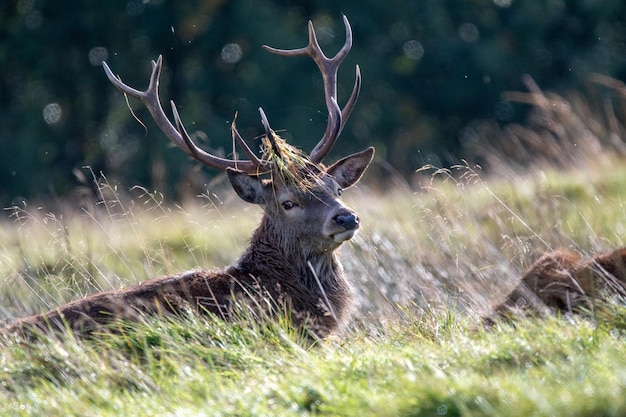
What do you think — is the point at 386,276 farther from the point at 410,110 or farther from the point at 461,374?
the point at 410,110

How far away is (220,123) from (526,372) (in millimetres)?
19936

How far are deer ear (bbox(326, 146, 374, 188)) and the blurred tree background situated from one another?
1714cm

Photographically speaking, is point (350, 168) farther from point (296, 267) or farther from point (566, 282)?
point (566, 282)

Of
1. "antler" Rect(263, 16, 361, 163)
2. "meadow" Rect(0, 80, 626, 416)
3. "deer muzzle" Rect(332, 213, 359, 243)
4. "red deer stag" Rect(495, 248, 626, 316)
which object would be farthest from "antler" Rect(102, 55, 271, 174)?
"red deer stag" Rect(495, 248, 626, 316)

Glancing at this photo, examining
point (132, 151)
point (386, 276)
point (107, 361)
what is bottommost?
point (132, 151)

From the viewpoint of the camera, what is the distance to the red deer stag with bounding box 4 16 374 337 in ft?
20.2

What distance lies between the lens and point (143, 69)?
2541 cm

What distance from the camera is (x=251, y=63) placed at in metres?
25.0

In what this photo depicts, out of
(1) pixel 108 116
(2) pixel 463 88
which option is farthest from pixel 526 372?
(1) pixel 108 116

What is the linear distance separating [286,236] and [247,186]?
16.4 inches

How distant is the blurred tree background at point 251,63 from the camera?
24.8m

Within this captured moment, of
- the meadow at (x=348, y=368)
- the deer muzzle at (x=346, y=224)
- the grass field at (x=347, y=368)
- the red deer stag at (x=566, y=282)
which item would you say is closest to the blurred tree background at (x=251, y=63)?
the deer muzzle at (x=346, y=224)

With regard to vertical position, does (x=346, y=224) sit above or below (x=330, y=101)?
below

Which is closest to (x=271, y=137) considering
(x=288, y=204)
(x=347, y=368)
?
(x=288, y=204)
